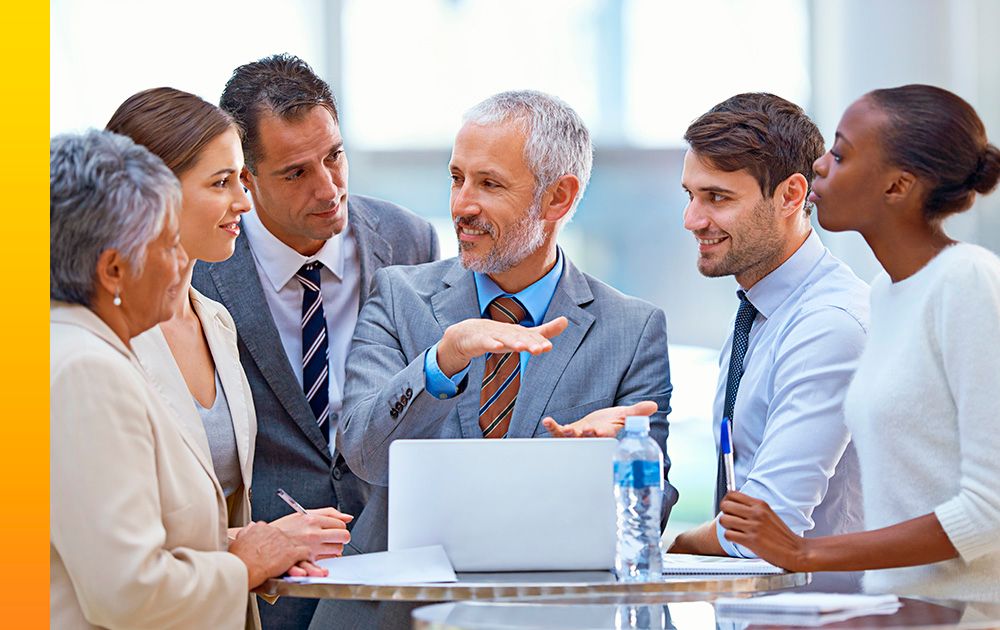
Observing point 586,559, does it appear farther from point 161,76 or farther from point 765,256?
point 161,76

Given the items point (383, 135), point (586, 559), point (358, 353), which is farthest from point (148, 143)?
point (383, 135)

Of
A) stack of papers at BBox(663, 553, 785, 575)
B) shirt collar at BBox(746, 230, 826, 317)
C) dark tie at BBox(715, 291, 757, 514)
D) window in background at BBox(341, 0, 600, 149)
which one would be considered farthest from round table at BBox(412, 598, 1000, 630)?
window in background at BBox(341, 0, 600, 149)

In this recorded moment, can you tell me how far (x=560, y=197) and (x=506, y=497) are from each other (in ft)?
2.99

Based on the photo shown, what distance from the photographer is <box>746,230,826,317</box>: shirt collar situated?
255cm

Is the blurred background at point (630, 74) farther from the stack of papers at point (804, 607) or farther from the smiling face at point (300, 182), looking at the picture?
the stack of papers at point (804, 607)

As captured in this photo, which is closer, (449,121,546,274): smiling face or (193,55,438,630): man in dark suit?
(449,121,546,274): smiling face

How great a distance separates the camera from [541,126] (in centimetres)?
261

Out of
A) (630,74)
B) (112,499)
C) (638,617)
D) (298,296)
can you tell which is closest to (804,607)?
(638,617)

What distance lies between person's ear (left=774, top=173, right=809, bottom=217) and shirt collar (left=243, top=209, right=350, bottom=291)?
1.02 m

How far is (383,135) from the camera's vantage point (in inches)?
178

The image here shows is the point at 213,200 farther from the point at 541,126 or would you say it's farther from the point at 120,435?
the point at 541,126

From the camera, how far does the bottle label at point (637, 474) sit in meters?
2.00

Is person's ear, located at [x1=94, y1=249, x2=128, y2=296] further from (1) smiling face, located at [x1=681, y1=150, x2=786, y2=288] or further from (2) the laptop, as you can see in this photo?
(1) smiling face, located at [x1=681, y1=150, x2=786, y2=288]

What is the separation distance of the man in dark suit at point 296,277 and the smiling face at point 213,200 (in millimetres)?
495
